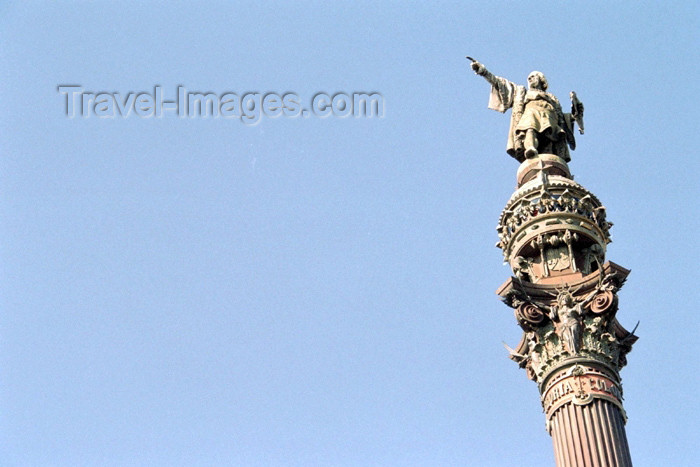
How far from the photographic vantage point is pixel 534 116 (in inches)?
1312

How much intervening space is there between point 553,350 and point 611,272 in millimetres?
2120

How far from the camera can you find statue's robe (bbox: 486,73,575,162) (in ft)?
108

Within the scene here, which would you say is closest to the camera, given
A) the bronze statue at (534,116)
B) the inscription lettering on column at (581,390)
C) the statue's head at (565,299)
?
the inscription lettering on column at (581,390)

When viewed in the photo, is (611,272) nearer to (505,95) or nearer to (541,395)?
(541,395)

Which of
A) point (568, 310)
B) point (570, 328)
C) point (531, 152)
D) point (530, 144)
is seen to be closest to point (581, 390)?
point (570, 328)

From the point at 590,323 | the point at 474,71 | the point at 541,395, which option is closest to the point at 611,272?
the point at 590,323

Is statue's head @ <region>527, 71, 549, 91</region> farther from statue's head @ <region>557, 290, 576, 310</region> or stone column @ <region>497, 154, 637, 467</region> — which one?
statue's head @ <region>557, 290, 576, 310</region>

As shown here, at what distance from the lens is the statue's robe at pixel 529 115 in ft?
108

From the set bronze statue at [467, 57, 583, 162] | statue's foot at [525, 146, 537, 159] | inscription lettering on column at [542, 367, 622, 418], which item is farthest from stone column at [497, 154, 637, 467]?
bronze statue at [467, 57, 583, 162]

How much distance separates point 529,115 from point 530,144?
126 centimetres

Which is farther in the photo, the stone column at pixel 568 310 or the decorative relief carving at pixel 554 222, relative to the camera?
the decorative relief carving at pixel 554 222

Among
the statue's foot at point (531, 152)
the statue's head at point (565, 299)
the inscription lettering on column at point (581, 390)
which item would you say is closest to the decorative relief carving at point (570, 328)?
the statue's head at point (565, 299)

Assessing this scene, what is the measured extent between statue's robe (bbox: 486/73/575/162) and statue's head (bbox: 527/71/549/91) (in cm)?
22

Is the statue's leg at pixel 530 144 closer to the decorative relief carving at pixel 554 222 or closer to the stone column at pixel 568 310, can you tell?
the stone column at pixel 568 310
